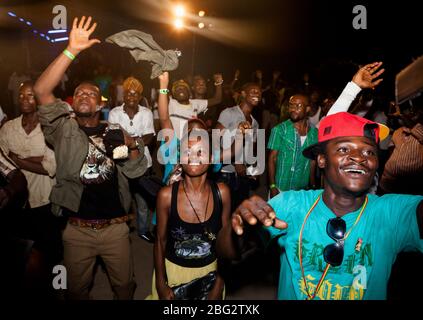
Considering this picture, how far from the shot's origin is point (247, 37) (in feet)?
60.2

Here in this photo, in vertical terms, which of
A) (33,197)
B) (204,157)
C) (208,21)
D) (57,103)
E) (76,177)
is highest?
(208,21)

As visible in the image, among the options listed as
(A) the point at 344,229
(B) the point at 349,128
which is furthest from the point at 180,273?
(B) the point at 349,128

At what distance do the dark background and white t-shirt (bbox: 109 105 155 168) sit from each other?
4.10 meters

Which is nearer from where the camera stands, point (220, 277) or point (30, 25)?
point (220, 277)

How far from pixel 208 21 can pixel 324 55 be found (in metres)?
6.04

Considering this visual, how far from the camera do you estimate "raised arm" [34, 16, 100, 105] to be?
8.28 feet

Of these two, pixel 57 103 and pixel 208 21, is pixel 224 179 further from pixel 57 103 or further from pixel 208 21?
pixel 208 21

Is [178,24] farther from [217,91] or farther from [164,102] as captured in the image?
[164,102]

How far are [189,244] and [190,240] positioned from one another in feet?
0.11

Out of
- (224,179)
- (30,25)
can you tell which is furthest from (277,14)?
(224,179)

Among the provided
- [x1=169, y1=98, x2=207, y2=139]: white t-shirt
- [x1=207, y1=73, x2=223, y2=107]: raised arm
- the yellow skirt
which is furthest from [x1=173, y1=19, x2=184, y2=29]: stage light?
the yellow skirt

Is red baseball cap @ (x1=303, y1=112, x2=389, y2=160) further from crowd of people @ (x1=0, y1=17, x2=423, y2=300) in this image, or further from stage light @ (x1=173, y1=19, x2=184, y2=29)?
stage light @ (x1=173, y1=19, x2=184, y2=29)

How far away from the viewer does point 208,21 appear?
15.3 metres

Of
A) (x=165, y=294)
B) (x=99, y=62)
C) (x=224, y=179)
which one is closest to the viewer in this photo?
(x=165, y=294)
